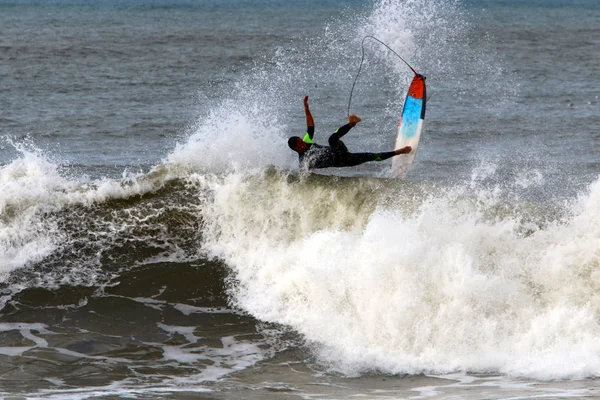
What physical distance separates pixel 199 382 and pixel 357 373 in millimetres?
1459

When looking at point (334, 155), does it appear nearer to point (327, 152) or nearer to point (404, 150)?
point (327, 152)

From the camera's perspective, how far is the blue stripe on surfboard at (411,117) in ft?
41.3

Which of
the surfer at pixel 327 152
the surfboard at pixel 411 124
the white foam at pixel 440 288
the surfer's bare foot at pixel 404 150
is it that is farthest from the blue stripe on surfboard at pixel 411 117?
the white foam at pixel 440 288

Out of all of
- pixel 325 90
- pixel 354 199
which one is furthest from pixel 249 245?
pixel 325 90

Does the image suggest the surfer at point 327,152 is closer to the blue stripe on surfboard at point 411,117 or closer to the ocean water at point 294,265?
the ocean water at point 294,265

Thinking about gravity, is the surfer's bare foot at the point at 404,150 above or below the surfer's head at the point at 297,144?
below

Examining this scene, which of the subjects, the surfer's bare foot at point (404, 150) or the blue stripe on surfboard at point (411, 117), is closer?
the surfer's bare foot at point (404, 150)

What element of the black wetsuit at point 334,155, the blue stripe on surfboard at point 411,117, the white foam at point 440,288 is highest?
the blue stripe on surfboard at point 411,117

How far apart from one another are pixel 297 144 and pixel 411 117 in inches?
85.1

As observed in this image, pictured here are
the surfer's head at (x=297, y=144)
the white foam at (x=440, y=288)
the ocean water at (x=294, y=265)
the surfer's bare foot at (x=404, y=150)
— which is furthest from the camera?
the surfer's bare foot at (x=404, y=150)

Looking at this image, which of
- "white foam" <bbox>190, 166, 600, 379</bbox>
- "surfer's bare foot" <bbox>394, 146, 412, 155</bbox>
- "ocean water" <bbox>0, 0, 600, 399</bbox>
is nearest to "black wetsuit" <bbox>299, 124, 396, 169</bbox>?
"ocean water" <bbox>0, 0, 600, 399</bbox>

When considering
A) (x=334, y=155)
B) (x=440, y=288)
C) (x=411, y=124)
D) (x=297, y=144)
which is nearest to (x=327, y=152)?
(x=334, y=155)

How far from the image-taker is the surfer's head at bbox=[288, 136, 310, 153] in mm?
11234

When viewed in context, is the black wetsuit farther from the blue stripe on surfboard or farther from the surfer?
the blue stripe on surfboard
